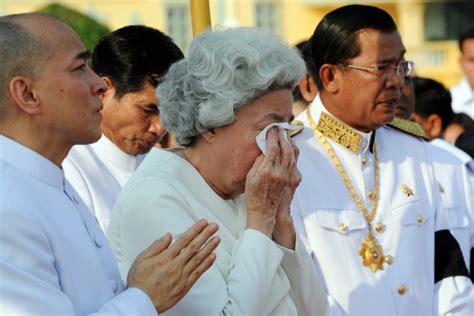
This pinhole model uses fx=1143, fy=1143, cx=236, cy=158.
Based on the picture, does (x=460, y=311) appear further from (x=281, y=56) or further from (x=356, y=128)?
(x=281, y=56)

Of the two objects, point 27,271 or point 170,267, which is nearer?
point 27,271

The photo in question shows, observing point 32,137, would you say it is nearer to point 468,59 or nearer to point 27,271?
point 27,271

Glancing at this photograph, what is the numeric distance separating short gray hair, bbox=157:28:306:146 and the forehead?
1.00 m

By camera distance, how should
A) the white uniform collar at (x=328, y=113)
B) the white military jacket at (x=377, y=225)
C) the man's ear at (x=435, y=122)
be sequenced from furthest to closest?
the man's ear at (x=435, y=122)
the white uniform collar at (x=328, y=113)
the white military jacket at (x=377, y=225)

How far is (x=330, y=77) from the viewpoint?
198 inches

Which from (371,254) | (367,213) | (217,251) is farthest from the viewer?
(367,213)

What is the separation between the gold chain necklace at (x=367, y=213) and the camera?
4.84m

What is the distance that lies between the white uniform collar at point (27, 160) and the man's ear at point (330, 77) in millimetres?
1970

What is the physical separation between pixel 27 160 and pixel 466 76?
304 inches

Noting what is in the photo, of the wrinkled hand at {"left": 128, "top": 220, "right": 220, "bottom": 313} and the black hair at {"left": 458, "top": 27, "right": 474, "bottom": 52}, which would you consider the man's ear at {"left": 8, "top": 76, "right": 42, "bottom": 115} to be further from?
the black hair at {"left": 458, "top": 27, "right": 474, "bottom": 52}

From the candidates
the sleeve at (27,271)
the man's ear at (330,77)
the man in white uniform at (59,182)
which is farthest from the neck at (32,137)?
the man's ear at (330,77)

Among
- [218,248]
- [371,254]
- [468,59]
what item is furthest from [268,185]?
[468,59]

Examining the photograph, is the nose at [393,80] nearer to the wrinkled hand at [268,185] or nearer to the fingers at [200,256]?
the wrinkled hand at [268,185]

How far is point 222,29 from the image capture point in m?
4.06
